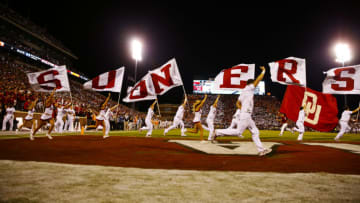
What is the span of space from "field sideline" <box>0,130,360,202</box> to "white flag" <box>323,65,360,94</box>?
33.7 feet

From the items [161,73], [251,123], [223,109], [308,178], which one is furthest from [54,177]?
[223,109]

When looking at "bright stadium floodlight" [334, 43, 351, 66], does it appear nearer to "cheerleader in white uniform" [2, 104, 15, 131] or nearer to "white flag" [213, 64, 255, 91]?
"white flag" [213, 64, 255, 91]

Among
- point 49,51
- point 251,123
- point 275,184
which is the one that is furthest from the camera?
point 49,51

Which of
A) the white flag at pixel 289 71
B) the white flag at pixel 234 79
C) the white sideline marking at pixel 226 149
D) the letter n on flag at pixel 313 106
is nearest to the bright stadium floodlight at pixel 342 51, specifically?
the letter n on flag at pixel 313 106

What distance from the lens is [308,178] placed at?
3.59m

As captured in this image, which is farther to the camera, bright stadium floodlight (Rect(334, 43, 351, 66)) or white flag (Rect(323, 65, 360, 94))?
bright stadium floodlight (Rect(334, 43, 351, 66))

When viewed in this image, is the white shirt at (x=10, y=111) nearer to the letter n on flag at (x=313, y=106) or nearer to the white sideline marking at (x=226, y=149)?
the white sideline marking at (x=226, y=149)

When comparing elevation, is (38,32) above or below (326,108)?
above

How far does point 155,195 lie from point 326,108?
14.9 meters

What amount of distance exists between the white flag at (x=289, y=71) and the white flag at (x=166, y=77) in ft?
16.3

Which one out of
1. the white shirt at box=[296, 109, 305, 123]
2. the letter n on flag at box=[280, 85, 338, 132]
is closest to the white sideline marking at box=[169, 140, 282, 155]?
the white shirt at box=[296, 109, 305, 123]

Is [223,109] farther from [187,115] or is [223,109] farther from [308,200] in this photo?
[308,200]

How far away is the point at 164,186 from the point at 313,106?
1478cm

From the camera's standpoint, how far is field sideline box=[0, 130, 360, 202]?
254cm
